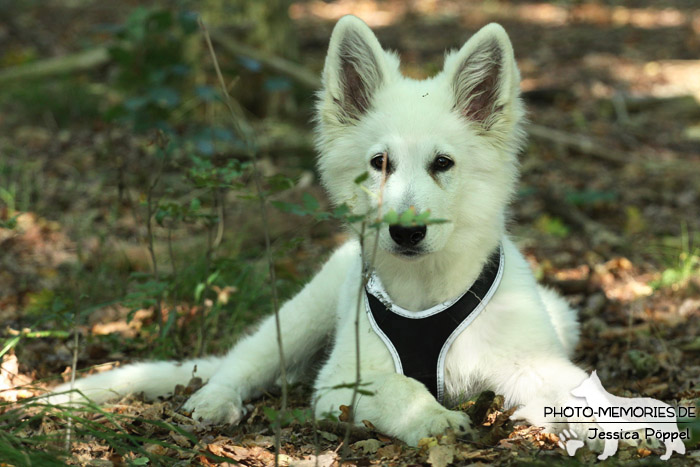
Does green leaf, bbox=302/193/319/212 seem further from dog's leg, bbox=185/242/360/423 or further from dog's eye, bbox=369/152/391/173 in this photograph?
dog's leg, bbox=185/242/360/423

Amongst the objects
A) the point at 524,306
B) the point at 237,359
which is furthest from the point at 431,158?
the point at 237,359

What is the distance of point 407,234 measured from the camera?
280 centimetres

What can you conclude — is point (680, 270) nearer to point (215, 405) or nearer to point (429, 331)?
point (429, 331)

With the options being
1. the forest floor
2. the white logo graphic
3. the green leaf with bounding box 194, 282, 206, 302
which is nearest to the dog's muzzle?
the forest floor

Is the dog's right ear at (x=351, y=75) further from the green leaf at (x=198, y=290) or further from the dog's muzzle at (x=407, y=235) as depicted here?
the green leaf at (x=198, y=290)

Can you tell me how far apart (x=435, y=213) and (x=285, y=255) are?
260cm

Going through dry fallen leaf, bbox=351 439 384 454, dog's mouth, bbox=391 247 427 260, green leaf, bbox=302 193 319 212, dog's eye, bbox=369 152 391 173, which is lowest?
dry fallen leaf, bbox=351 439 384 454

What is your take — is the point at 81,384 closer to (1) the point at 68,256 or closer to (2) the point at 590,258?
(1) the point at 68,256

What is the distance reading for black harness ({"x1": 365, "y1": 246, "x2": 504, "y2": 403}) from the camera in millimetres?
3141

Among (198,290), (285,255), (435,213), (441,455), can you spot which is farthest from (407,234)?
(285,255)

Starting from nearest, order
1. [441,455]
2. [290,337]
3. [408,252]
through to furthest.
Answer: [441,455]
[408,252]
[290,337]

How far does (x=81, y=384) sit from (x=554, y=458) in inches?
89.4

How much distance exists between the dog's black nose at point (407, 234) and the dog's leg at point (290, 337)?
0.84 m

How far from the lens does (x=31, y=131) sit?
816 centimetres
